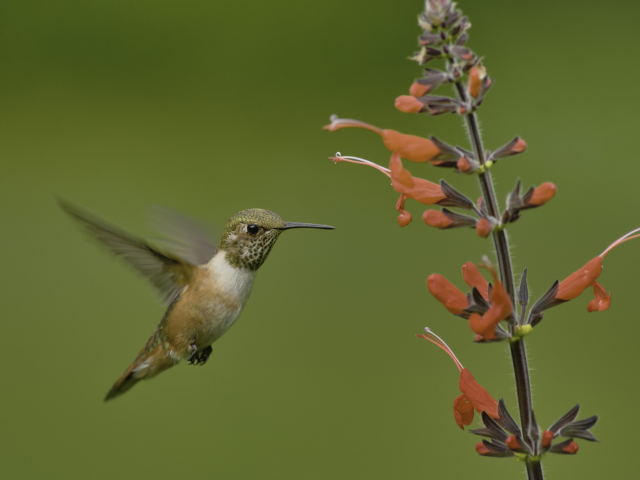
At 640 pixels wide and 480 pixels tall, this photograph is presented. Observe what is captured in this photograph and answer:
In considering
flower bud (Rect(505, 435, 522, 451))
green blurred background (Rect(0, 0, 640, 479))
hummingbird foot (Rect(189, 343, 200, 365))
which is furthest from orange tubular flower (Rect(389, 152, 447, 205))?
green blurred background (Rect(0, 0, 640, 479))

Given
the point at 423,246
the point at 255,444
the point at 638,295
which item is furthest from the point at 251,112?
the point at 638,295

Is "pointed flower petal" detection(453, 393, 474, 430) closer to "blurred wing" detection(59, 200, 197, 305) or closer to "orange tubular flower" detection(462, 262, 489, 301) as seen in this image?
"orange tubular flower" detection(462, 262, 489, 301)

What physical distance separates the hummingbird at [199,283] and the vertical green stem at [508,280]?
2.06 ft

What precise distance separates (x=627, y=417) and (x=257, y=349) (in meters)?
1.87

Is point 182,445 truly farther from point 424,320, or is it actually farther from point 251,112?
point 251,112

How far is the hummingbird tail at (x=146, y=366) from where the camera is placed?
5.82 feet

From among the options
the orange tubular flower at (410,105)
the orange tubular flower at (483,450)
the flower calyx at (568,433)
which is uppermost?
the orange tubular flower at (410,105)

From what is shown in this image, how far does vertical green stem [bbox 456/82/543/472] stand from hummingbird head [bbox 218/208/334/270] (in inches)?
27.6

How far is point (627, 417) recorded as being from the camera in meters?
3.18

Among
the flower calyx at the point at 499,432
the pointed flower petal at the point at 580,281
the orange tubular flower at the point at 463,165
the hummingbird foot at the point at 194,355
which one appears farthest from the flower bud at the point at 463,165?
the hummingbird foot at the point at 194,355

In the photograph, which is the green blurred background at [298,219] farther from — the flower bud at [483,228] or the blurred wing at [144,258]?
the flower bud at [483,228]

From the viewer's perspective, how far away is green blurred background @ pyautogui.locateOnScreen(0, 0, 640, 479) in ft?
10.8

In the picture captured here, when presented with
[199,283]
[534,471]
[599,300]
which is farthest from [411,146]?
[199,283]

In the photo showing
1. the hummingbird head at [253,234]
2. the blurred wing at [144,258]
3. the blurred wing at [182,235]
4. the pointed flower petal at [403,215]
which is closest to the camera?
the pointed flower petal at [403,215]
